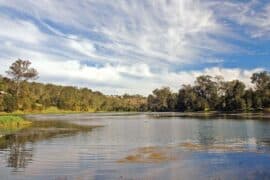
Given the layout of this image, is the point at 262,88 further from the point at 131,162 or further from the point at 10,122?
the point at 131,162

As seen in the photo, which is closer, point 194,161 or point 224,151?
point 194,161

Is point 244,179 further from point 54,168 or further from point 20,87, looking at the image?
point 20,87

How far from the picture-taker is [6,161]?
91.3 feet

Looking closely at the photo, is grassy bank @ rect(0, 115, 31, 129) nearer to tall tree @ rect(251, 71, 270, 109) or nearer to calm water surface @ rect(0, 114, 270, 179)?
calm water surface @ rect(0, 114, 270, 179)

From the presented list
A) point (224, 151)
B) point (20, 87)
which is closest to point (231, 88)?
point (20, 87)

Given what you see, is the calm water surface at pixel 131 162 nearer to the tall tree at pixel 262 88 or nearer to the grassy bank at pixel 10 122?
the grassy bank at pixel 10 122

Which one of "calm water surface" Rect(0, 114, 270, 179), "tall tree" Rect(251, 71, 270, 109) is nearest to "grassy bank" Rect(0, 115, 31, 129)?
"calm water surface" Rect(0, 114, 270, 179)

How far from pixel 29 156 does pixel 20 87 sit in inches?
5589

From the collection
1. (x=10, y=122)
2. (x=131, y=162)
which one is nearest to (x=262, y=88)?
(x=10, y=122)

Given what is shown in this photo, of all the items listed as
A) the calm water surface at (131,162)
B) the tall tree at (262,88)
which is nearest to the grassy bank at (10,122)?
the calm water surface at (131,162)

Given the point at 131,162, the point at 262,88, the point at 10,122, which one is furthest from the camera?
the point at 262,88

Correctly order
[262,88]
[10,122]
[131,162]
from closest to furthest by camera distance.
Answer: [131,162]
[10,122]
[262,88]

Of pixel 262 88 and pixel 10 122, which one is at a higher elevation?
pixel 262 88

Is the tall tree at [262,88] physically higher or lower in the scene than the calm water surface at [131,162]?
higher
